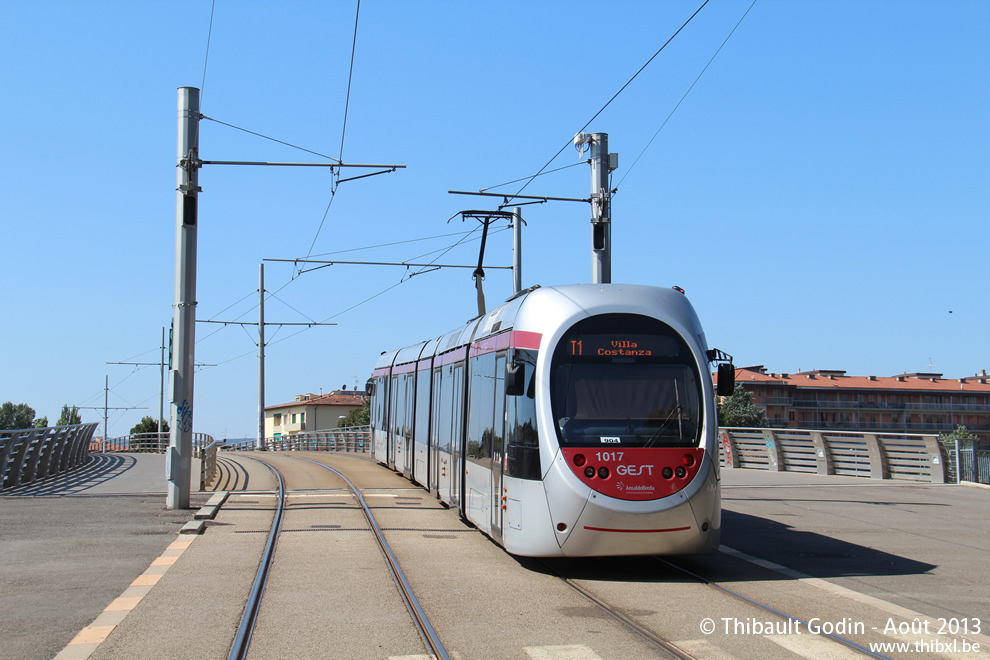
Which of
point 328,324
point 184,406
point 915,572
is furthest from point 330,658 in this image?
point 328,324

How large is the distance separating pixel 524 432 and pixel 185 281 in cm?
791

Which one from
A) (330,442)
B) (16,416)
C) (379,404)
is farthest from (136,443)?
(16,416)

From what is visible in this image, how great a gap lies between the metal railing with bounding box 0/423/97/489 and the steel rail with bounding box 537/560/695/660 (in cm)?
1284

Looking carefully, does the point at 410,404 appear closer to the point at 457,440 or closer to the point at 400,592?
the point at 457,440

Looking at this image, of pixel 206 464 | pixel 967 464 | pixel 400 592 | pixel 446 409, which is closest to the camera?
pixel 400 592

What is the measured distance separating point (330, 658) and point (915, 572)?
6736 millimetres

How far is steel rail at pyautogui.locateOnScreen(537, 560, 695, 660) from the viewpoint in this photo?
6.55 metres

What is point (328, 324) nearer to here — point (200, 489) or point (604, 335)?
point (200, 489)

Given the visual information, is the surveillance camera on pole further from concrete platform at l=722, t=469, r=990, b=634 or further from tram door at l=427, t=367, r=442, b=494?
A: concrete platform at l=722, t=469, r=990, b=634

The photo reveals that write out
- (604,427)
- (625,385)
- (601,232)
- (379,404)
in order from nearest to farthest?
(604,427)
(625,385)
(601,232)
(379,404)

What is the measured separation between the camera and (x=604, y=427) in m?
9.80

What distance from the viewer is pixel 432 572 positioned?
391 inches

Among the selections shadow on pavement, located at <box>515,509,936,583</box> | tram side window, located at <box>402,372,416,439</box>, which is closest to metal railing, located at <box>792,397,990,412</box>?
tram side window, located at <box>402,372,416,439</box>

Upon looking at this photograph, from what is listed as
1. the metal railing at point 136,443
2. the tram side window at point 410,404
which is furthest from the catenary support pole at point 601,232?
the metal railing at point 136,443
